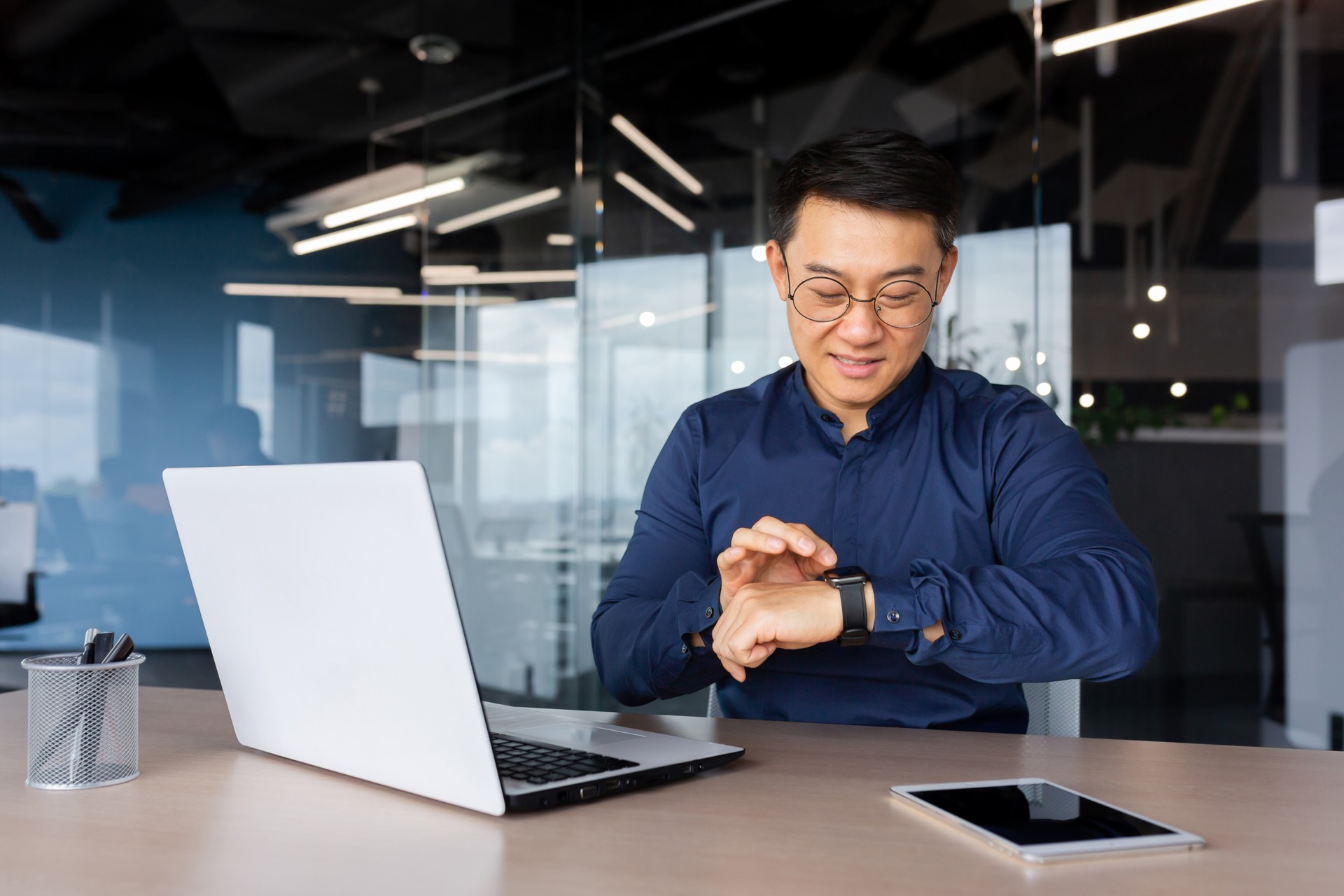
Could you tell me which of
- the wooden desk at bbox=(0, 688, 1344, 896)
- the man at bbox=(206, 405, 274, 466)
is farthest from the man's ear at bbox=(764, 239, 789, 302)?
the man at bbox=(206, 405, 274, 466)

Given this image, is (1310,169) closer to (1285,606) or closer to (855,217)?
(1285,606)

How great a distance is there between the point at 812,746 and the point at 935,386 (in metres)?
0.82

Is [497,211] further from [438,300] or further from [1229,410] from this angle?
[1229,410]

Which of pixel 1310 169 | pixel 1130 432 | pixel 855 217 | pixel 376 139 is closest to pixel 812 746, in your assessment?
pixel 855 217

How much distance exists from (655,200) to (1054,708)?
115 inches

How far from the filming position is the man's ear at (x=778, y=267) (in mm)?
1678

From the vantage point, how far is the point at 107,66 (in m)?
4.38

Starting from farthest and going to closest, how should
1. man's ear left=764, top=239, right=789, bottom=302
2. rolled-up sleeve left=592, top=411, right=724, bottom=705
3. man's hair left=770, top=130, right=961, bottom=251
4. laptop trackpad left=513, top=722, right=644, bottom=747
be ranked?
man's ear left=764, top=239, right=789, bottom=302, man's hair left=770, top=130, right=961, bottom=251, rolled-up sleeve left=592, top=411, right=724, bottom=705, laptop trackpad left=513, top=722, right=644, bottom=747

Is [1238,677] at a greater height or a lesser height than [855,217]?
lesser

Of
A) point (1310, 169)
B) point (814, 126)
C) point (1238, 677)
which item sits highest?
point (814, 126)

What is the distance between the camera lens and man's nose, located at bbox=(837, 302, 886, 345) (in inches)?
60.9

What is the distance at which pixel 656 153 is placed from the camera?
4074 mm

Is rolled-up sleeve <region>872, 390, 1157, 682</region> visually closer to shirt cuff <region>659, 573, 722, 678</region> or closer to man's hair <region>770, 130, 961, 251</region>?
shirt cuff <region>659, 573, 722, 678</region>

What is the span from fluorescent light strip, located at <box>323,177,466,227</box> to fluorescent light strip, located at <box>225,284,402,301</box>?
297mm
